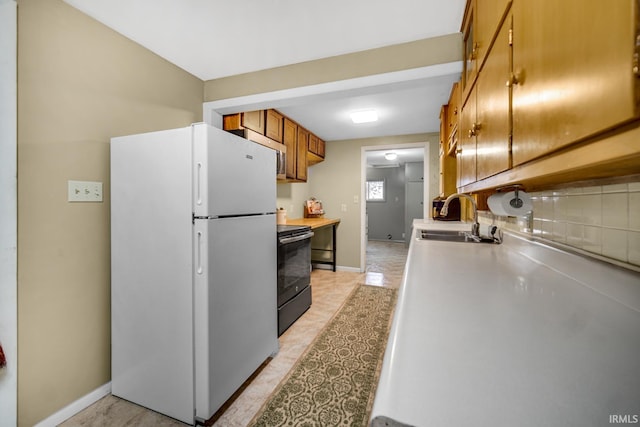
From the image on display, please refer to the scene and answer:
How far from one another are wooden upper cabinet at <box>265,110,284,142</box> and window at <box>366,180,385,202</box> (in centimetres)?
497

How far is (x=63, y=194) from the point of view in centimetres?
139

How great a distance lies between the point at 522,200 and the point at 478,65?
67cm

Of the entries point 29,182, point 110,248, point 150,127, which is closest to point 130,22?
point 150,127

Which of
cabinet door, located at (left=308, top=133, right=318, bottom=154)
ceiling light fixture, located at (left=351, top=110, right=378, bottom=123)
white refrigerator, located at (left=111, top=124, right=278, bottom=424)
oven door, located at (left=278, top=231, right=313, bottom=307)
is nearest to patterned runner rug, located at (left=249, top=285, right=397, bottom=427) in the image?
white refrigerator, located at (left=111, top=124, right=278, bottom=424)

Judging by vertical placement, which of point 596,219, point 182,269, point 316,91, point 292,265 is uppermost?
point 316,91

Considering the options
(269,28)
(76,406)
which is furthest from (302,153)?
(76,406)

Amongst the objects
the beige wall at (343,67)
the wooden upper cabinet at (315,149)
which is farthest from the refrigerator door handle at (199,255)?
the wooden upper cabinet at (315,149)

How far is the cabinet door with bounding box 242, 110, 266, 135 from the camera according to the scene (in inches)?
95.1

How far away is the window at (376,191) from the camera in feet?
24.6

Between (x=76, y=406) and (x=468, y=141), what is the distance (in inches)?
105

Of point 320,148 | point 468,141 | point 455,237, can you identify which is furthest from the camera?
point 320,148

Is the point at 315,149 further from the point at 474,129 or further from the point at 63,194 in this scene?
the point at 63,194

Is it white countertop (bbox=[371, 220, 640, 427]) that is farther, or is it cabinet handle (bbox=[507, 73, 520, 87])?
cabinet handle (bbox=[507, 73, 520, 87])
